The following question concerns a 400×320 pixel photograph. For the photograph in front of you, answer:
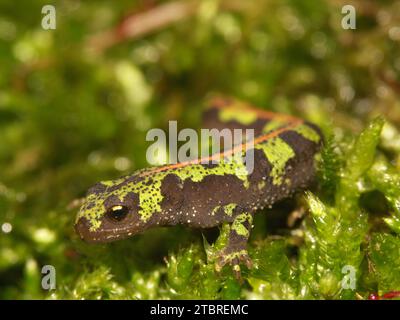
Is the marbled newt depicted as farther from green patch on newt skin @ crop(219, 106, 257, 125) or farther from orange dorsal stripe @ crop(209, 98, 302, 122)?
green patch on newt skin @ crop(219, 106, 257, 125)

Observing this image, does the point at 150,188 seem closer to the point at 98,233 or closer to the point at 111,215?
the point at 111,215

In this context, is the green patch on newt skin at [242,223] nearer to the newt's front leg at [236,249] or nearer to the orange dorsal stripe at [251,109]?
the newt's front leg at [236,249]

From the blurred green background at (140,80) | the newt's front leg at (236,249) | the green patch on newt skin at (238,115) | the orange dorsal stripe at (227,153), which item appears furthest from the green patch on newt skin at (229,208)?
the green patch on newt skin at (238,115)

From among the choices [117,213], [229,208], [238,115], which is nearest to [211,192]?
[229,208]

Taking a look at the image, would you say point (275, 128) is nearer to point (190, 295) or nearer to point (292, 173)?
point (292, 173)

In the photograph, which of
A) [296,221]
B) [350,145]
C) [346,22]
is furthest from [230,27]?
[296,221]

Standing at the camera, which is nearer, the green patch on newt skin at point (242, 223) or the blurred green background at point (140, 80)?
the green patch on newt skin at point (242, 223)
